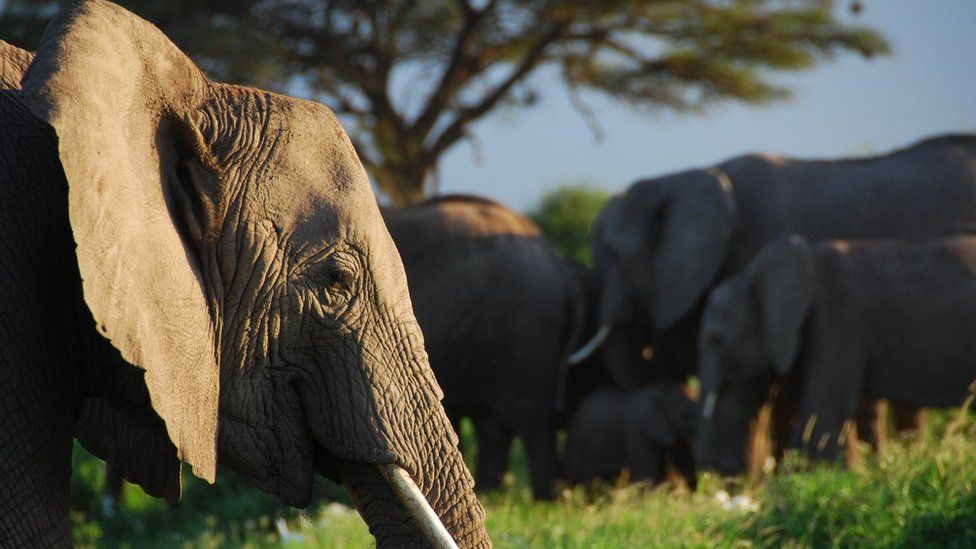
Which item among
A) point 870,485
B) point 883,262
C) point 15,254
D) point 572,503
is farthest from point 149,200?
point 883,262

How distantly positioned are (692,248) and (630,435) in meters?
1.61

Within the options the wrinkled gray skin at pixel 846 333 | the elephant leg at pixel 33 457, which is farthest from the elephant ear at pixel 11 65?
the wrinkled gray skin at pixel 846 333

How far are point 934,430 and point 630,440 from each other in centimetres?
198

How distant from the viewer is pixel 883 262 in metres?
7.09

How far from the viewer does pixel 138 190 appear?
250 centimetres

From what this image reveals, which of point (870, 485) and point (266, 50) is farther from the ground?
point (266, 50)

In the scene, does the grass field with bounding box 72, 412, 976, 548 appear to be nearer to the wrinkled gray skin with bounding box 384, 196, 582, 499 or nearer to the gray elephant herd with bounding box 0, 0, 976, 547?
the gray elephant herd with bounding box 0, 0, 976, 547

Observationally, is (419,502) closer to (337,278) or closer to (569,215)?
(337,278)

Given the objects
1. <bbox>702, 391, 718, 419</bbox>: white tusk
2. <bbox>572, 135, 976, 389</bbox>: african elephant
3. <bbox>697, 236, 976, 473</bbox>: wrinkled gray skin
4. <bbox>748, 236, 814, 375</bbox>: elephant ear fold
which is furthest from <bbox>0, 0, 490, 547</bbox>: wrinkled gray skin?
<bbox>572, 135, 976, 389</bbox>: african elephant

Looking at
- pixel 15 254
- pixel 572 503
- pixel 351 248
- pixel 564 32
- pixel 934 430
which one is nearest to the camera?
pixel 15 254

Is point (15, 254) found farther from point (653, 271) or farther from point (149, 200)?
point (653, 271)

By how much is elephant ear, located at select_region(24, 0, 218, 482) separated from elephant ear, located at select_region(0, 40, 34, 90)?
31cm

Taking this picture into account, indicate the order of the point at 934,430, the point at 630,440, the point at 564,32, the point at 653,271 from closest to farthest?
the point at 630,440 < the point at 934,430 < the point at 653,271 < the point at 564,32

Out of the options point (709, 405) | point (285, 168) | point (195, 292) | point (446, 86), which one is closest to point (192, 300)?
point (195, 292)
